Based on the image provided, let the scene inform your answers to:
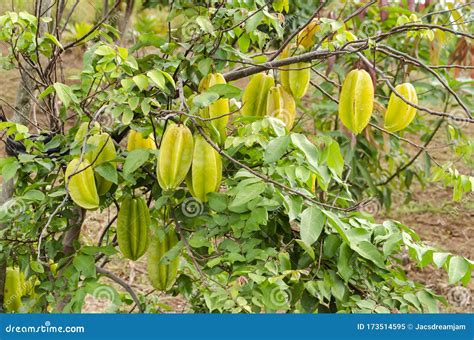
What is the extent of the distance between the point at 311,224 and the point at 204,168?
0.84 ft

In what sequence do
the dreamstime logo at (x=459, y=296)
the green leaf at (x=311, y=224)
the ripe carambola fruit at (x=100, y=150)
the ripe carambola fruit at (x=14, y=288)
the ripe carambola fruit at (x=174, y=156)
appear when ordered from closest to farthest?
the green leaf at (x=311, y=224) < the ripe carambola fruit at (x=174, y=156) < the ripe carambola fruit at (x=100, y=150) < the ripe carambola fruit at (x=14, y=288) < the dreamstime logo at (x=459, y=296)

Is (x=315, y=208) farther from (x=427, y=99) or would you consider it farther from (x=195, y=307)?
(x=427, y=99)

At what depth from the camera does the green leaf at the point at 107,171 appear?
155cm

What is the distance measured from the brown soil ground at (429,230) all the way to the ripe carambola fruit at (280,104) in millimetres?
1888

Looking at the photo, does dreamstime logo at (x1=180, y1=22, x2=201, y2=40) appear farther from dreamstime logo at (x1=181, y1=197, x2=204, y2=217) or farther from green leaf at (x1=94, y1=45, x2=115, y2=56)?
dreamstime logo at (x1=181, y1=197, x2=204, y2=217)

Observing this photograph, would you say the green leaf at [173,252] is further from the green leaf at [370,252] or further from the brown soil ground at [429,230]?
the brown soil ground at [429,230]

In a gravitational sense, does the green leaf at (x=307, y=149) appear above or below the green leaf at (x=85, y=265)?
above

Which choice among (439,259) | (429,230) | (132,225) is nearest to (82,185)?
(132,225)

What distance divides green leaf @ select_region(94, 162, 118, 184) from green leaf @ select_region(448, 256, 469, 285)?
69 centimetres

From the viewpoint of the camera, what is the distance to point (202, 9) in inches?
66.8

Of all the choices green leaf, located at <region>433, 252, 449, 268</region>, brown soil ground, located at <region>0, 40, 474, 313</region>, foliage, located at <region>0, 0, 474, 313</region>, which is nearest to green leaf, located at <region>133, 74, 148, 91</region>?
foliage, located at <region>0, 0, 474, 313</region>

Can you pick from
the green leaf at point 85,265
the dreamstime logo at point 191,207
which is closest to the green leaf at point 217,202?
the dreamstime logo at point 191,207

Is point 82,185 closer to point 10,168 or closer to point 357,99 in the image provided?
point 10,168

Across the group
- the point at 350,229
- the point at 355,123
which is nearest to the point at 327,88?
the point at 355,123
